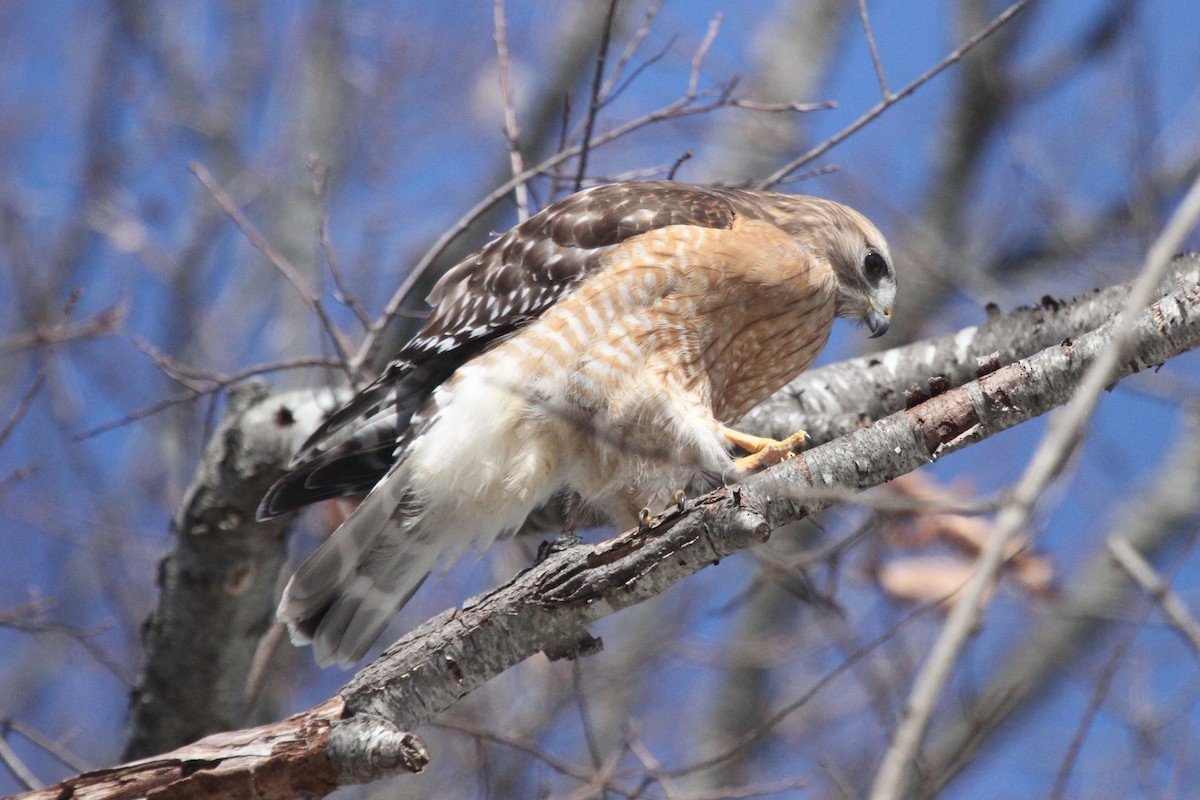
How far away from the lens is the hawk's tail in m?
3.36

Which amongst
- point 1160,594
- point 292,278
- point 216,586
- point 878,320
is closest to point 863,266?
point 878,320

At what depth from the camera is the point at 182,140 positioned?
975 centimetres

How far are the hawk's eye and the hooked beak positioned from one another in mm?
98

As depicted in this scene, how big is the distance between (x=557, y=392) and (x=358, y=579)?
79cm

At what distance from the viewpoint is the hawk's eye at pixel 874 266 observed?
13.2 ft

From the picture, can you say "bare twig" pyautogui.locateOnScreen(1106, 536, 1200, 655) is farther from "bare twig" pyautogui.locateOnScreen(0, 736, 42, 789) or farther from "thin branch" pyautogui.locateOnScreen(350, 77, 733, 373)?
"bare twig" pyautogui.locateOnScreen(0, 736, 42, 789)

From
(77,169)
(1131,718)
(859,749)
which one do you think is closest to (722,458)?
(1131,718)

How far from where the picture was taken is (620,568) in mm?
2516

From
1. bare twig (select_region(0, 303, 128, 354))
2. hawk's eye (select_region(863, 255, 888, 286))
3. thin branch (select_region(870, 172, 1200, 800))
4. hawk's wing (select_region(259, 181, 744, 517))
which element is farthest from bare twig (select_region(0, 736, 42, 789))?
hawk's eye (select_region(863, 255, 888, 286))

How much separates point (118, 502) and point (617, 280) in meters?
5.53

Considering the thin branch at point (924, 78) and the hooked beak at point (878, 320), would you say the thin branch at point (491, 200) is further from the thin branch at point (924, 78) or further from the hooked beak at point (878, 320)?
the hooked beak at point (878, 320)

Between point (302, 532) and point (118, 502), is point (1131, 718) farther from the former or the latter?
point (118, 502)

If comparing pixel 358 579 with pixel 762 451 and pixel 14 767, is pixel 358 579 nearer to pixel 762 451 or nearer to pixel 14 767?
pixel 14 767

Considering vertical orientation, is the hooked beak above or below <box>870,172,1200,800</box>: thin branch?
above
